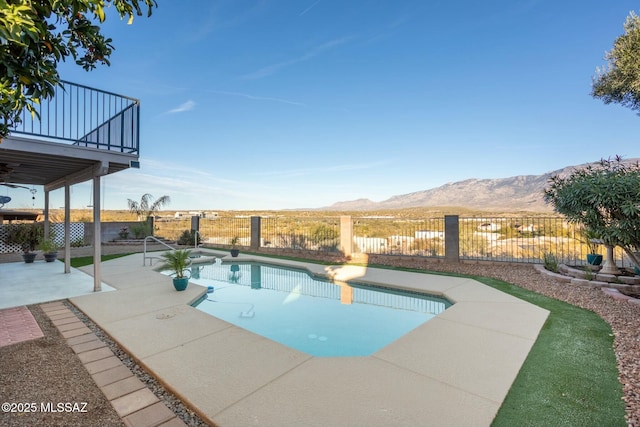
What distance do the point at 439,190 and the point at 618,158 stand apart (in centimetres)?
8043

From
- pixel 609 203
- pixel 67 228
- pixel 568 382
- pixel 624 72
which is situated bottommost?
pixel 568 382

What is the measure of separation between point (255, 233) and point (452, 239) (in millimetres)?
8228

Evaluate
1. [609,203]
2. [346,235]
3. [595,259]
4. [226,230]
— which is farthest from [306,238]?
[609,203]

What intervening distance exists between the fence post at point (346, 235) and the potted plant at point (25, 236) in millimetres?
10975

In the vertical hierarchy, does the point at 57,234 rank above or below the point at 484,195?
below

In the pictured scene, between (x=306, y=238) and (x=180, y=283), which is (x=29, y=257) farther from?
(x=306, y=238)

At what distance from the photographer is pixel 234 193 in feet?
116

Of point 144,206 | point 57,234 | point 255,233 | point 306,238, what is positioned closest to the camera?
point 57,234

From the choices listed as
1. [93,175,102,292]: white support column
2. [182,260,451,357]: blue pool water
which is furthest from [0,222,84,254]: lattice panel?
[182,260,451,357]: blue pool water

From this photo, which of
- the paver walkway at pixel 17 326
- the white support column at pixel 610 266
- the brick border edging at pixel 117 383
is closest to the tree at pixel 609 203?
the white support column at pixel 610 266

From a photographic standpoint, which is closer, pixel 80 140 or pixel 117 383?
pixel 117 383

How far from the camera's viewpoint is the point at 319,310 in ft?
19.0

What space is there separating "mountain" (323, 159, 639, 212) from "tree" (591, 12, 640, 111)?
4058 cm

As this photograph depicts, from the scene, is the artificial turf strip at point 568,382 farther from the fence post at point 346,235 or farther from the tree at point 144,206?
the tree at point 144,206
